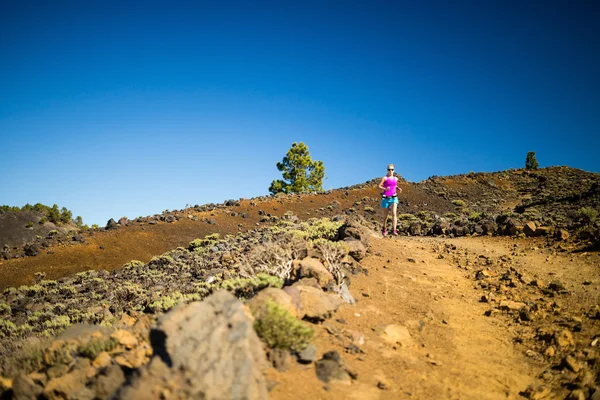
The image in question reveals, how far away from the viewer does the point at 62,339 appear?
402 centimetres

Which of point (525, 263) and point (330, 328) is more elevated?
point (525, 263)

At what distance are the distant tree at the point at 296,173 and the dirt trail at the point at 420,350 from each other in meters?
40.5

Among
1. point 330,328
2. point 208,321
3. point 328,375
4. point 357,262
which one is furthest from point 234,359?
point 357,262

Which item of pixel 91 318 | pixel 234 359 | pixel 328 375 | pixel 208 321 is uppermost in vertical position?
pixel 208 321

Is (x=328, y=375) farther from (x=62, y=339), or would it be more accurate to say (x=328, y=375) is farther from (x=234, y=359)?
(x=62, y=339)

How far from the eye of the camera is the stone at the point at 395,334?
474 cm

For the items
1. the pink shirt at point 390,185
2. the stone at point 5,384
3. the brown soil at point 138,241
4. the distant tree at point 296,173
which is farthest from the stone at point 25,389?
the distant tree at point 296,173

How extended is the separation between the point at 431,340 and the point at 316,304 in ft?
6.24

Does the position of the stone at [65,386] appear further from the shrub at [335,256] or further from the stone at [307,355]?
the shrub at [335,256]

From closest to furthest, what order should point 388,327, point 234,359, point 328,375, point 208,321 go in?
1. point 234,359
2. point 208,321
3. point 328,375
4. point 388,327

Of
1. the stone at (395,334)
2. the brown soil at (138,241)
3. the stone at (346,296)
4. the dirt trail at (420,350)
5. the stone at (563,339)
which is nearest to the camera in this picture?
the dirt trail at (420,350)

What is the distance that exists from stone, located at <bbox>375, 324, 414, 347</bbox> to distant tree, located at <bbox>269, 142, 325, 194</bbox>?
42.2 m

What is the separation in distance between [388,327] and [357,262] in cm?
293

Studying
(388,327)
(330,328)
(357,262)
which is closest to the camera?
(330,328)
